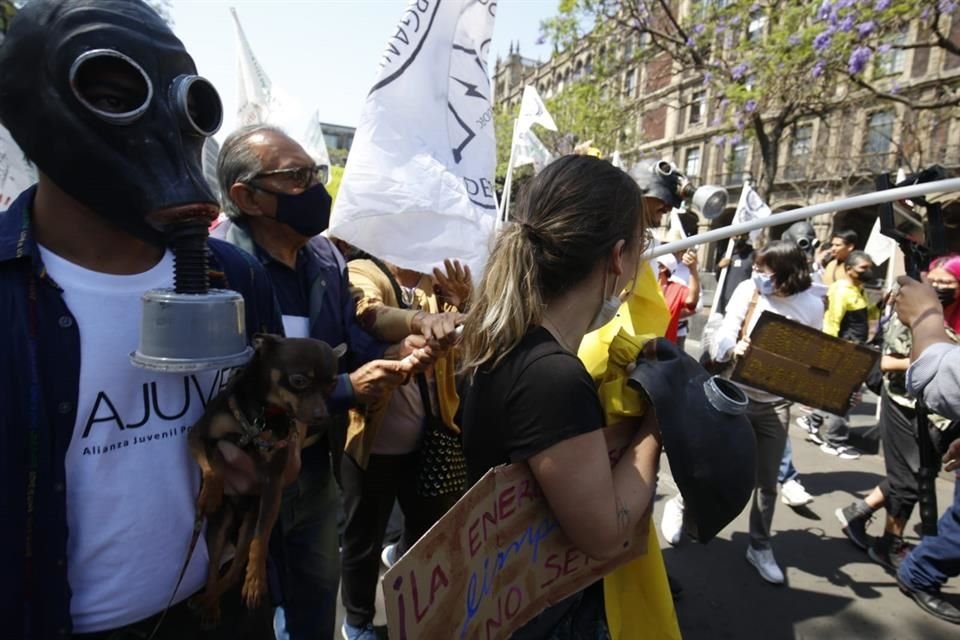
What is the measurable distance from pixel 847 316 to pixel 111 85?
5797mm

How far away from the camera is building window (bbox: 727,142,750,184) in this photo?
25.3m

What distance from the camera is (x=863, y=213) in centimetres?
2227

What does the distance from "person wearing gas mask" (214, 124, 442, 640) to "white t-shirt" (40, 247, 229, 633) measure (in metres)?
0.62

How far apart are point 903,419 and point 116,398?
160 inches

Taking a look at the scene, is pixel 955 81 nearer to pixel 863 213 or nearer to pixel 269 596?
pixel 863 213

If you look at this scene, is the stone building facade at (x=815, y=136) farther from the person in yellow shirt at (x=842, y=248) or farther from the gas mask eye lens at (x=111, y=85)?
the gas mask eye lens at (x=111, y=85)

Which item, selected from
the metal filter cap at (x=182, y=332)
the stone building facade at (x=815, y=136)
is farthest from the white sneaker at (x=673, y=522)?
the stone building facade at (x=815, y=136)

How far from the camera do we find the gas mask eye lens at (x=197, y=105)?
88 cm

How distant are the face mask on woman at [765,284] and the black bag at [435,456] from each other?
2.29m

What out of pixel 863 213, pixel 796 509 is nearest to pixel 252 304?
pixel 796 509

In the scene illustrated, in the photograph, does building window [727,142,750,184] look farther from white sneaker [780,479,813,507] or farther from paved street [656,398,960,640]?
paved street [656,398,960,640]

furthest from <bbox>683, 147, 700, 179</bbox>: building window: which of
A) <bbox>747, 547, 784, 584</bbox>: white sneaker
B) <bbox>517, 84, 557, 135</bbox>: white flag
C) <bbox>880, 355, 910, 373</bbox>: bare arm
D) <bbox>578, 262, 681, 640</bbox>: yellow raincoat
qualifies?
<bbox>578, 262, 681, 640</bbox>: yellow raincoat

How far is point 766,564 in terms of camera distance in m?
3.17

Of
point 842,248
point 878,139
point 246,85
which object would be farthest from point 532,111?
point 878,139
